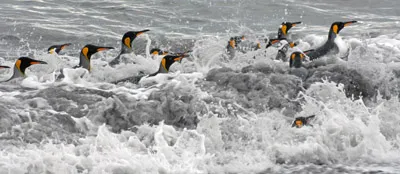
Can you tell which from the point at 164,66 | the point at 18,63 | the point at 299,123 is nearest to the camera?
the point at 299,123

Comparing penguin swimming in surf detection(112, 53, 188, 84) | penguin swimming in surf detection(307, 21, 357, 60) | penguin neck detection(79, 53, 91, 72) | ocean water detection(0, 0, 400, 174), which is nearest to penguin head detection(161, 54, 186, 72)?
penguin swimming in surf detection(112, 53, 188, 84)

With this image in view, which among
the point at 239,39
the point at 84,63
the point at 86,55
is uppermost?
the point at 239,39

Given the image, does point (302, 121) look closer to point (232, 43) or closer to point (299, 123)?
point (299, 123)

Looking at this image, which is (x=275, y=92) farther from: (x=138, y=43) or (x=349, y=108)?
(x=138, y=43)

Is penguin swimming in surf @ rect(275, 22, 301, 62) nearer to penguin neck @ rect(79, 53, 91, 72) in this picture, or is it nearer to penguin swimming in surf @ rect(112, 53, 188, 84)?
penguin swimming in surf @ rect(112, 53, 188, 84)

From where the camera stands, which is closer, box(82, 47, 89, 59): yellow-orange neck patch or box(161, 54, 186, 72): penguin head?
box(161, 54, 186, 72): penguin head

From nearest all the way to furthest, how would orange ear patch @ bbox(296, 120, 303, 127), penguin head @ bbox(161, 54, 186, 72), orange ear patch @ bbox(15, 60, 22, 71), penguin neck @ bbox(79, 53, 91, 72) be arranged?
orange ear patch @ bbox(296, 120, 303, 127), orange ear patch @ bbox(15, 60, 22, 71), penguin head @ bbox(161, 54, 186, 72), penguin neck @ bbox(79, 53, 91, 72)

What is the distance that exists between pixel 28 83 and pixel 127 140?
1974 millimetres

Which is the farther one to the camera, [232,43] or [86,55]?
[232,43]

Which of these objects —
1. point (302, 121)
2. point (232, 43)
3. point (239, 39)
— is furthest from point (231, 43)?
point (302, 121)

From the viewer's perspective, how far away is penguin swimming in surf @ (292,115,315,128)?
712 centimetres

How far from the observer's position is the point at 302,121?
282 inches

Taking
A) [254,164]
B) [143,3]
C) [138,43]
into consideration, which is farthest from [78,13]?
[254,164]

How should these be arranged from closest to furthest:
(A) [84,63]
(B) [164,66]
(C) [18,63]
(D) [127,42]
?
(C) [18,63]
(B) [164,66]
(A) [84,63]
(D) [127,42]
